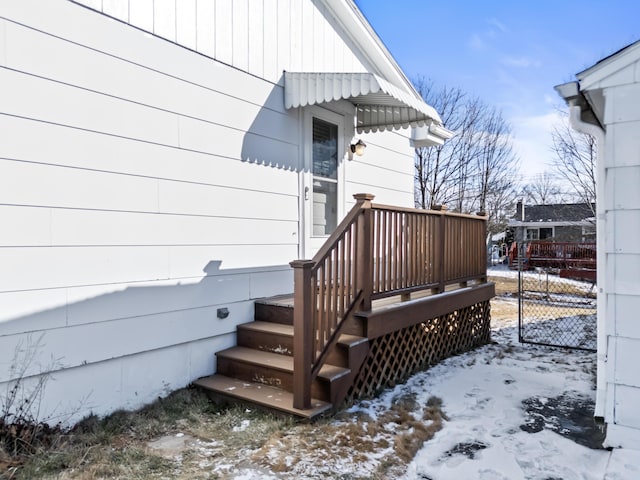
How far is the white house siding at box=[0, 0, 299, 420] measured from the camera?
293cm

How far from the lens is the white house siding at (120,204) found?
9.61ft

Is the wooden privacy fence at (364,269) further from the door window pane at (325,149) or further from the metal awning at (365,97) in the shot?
the door window pane at (325,149)

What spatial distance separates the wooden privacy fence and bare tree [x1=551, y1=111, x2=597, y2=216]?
16515 mm

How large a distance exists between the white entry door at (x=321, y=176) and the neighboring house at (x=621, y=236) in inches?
116

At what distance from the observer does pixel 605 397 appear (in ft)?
9.96

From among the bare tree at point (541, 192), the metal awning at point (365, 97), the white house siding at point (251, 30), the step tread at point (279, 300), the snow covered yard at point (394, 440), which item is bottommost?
the snow covered yard at point (394, 440)

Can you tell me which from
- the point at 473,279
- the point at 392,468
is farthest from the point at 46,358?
the point at 473,279

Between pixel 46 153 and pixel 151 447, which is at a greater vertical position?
pixel 46 153

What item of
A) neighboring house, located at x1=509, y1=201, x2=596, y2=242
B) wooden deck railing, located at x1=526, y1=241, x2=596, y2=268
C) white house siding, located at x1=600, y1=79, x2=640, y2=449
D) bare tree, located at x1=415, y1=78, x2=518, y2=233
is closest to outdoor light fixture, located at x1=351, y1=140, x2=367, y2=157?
white house siding, located at x1=600, y1=79, x2=640, y2=449

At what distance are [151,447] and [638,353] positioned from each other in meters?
3.14

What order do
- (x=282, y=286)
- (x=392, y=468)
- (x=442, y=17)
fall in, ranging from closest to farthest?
(x=392, y=468) < (x=282, y=286) < (x=442, y=17)

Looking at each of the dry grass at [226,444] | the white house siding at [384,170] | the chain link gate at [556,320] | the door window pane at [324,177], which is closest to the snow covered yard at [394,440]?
the dry grass at [226,444]

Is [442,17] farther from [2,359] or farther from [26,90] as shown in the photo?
[2,359]

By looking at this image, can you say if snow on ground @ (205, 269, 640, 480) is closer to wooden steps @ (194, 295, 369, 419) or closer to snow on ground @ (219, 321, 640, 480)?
snow on ground @ (219, 321, 640, 480)
